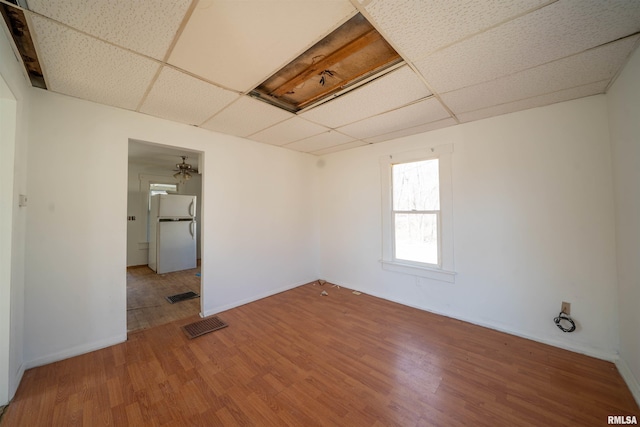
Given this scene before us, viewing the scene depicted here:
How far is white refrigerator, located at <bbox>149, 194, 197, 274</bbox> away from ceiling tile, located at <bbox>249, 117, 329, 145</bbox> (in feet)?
10.6

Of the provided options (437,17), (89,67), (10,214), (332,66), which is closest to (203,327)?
(10,214)

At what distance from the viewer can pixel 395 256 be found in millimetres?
3467

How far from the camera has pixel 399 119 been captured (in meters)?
2.70

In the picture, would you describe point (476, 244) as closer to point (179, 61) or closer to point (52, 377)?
point (179, 61)

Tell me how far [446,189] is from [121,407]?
368 centimetres

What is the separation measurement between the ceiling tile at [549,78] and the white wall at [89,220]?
2.86 meters

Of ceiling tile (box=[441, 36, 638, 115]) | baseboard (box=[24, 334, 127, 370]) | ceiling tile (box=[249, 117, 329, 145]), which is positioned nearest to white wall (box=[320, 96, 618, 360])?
ceiling tile (box=[441, 36, 638, 115])

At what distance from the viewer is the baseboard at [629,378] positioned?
1.64 m

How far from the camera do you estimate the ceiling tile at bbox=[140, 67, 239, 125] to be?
188 centimetres

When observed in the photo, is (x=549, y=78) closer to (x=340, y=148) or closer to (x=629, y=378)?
(x=629, y=378)

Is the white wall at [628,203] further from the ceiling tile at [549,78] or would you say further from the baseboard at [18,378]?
the baseboard at [18,378]

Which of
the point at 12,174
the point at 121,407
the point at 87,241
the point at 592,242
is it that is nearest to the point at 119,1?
the point at 12,174

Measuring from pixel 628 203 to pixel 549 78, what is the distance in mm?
1145

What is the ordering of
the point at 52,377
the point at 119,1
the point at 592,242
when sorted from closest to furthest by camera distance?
the point at 119,1
the point at 52,377
the point at 592,242
